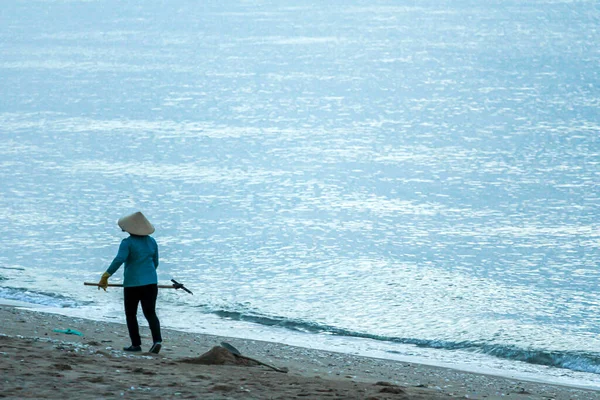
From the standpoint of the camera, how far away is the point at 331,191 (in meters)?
22.8

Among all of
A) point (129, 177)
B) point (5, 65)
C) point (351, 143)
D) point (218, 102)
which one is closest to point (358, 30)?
point (5, 65)

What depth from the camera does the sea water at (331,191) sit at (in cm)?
1446

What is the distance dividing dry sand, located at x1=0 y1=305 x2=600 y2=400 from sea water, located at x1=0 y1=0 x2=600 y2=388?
130cm

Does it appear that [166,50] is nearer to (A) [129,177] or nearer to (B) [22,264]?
(A) [129,177]

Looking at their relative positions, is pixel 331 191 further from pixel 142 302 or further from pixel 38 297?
pixel 142 302

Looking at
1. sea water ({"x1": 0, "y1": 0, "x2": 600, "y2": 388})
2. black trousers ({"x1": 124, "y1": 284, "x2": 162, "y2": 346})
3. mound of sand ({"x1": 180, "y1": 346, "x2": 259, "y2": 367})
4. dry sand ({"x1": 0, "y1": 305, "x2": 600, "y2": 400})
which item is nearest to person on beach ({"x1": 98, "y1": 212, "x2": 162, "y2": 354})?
black trousers ({"x1": 124, "y1": 284, "x2": 162, "y2": 346})

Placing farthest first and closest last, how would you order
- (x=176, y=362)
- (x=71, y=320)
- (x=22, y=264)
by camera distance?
(x=22, y=264), (x=71, y=320), (x=176, y=362)

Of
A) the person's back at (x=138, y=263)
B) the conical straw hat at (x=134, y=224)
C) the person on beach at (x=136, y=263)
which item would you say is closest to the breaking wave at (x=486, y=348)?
the person on beach at (x=136, y=263)

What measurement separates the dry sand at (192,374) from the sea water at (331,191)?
1.30m

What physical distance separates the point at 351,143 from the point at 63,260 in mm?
13032

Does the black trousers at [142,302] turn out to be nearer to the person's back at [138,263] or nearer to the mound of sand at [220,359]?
the person's back at [138,263]

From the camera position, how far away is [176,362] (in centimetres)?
913

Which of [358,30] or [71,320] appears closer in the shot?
[71,320]

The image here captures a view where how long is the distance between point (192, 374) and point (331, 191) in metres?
14.6
